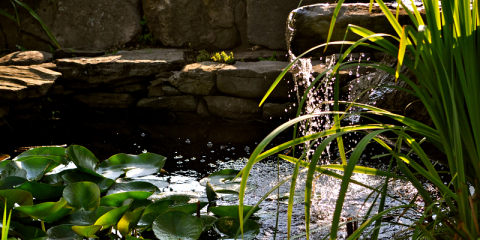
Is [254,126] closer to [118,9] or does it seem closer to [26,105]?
[26,105]

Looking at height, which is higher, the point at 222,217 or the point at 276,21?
the point at 276,21

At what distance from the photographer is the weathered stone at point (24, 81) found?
12.1ft

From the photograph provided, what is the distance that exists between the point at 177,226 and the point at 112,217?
20cm

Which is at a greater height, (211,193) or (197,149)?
(211,193)

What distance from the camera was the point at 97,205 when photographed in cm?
132

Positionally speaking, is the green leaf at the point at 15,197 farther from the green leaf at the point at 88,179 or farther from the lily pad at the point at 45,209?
the green leaf at the point at 88,179

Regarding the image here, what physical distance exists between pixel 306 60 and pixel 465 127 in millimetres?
3065

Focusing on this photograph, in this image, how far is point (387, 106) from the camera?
8.30 ft

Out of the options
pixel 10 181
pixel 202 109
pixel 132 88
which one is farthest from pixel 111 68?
pixel 10 181

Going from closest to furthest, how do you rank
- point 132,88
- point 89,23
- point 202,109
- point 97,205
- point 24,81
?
1. point 97,205
2. point 24,81
3. point 202,109
4. point 132,88
5. point 89,23

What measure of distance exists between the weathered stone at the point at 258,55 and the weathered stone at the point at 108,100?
4.77 ft

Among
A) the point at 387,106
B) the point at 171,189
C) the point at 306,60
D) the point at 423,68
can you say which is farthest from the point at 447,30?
the point at 306,60

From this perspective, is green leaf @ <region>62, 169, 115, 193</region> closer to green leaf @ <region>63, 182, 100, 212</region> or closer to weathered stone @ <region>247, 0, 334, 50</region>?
green leaf @ <region>63, 182, 100, 212</region>

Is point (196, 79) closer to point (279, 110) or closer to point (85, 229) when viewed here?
point (279, 110)
